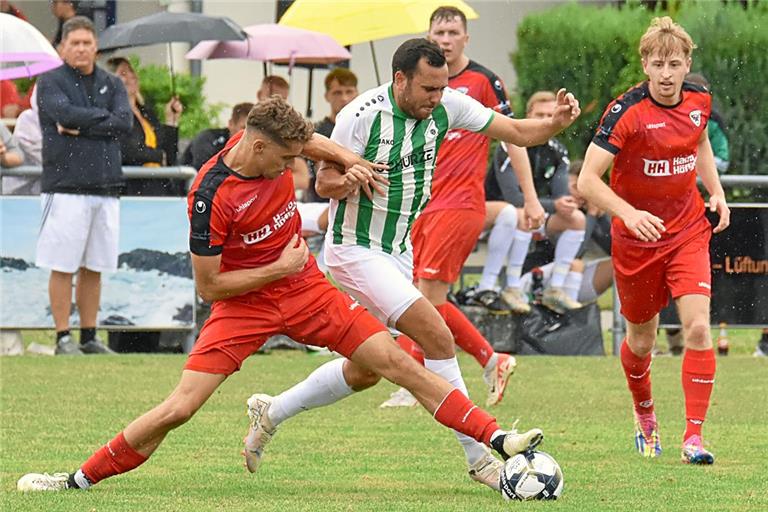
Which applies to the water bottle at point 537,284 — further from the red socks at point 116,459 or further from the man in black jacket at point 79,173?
the red socks at point 116,459

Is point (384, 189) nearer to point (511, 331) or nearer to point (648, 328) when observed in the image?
point (648, 328)

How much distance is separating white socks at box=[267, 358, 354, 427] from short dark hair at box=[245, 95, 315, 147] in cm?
144

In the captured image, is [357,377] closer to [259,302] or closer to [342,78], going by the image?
[259,302]

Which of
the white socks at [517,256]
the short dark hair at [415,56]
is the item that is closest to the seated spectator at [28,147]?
the white socks at [517,256]

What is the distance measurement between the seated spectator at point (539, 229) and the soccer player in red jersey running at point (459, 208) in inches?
141

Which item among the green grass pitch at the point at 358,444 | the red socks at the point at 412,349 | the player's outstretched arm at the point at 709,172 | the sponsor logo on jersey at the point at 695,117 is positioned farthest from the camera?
the red socks at the point at 412,349

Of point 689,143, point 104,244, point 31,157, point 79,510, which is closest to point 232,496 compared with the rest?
point 79,510

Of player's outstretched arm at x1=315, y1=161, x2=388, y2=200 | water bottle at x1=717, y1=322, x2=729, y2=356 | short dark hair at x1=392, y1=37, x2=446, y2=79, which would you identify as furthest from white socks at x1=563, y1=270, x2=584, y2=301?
short dark hair at x1=392, y1=37, x2=446, y2=79

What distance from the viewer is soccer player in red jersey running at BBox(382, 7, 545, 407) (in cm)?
1178

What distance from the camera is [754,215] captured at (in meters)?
16.0

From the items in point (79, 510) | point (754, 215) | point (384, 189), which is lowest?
point (754, 215)

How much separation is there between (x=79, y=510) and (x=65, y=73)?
7881 mm

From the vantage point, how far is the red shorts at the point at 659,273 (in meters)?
9.57

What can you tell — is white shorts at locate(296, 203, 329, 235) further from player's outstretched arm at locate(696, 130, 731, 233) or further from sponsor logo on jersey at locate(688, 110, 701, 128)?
sponsor logo on jersey at locate(688, 110, 701, 128)
